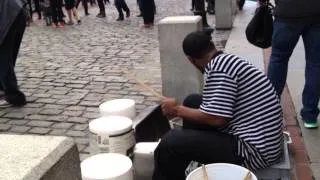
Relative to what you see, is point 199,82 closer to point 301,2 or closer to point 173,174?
point 301,2

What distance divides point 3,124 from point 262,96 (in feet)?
10.5

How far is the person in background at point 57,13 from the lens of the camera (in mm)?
12507

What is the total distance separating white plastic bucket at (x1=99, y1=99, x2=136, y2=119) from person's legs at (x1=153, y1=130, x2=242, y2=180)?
689 mm

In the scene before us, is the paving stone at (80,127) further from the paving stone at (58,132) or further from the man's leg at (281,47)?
the man's leg at (281,47)

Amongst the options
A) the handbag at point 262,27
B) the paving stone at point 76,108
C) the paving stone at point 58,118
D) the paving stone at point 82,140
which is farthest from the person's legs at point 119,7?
the handbag at point 262,27

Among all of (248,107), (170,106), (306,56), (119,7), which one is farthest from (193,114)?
(119,7)

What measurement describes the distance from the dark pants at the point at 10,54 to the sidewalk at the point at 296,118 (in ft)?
10.3

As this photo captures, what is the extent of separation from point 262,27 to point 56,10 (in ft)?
29.2

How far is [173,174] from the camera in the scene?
10.9 ft

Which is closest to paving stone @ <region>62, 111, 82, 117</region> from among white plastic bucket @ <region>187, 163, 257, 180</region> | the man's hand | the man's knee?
the man's knee

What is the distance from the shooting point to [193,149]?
3189mm

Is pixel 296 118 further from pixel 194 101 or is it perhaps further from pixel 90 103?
pixel 90 103

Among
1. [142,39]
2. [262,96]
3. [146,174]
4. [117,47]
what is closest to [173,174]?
[146,174]

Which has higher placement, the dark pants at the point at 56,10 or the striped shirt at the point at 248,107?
the striped shirt at the point at 248,107
